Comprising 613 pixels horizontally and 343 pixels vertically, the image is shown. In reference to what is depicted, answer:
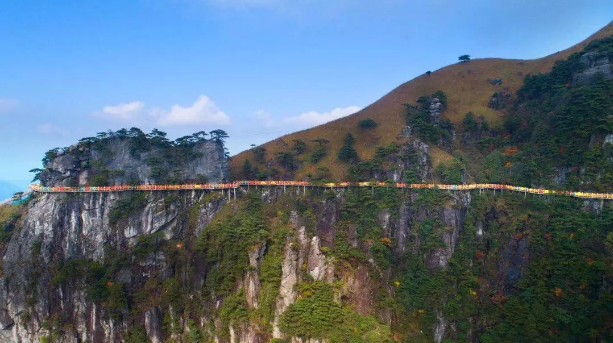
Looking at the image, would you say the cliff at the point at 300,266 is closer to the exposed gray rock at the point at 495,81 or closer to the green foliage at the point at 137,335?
the green foliage at the point at 137,335

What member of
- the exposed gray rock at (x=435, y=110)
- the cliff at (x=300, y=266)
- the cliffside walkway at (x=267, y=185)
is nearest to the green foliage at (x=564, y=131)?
the cliffside walkway at (x=267, y=185)

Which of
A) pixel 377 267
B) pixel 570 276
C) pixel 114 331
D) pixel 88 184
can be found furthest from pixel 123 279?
pixel 570 276

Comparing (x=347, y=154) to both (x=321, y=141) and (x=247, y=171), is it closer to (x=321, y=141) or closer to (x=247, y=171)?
(x=321, y=141)

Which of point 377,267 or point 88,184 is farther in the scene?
point 88,184

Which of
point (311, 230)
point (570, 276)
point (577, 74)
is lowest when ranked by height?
point (570, 276)

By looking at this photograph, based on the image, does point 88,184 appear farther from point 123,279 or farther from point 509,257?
point 509,257

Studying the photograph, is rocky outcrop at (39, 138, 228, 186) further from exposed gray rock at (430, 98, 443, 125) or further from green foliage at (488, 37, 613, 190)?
green foliage at (488, 37, 613, 190)

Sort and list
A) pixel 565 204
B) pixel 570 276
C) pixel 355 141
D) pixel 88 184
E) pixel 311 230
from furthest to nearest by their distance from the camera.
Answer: pixel 355 141
pixel 88 184
pixel 311 230
pixel 565 204
pixel 570 276

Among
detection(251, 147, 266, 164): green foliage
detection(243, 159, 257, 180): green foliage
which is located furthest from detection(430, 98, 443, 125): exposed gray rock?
detection(243, 159, 257, 180): green foliage
